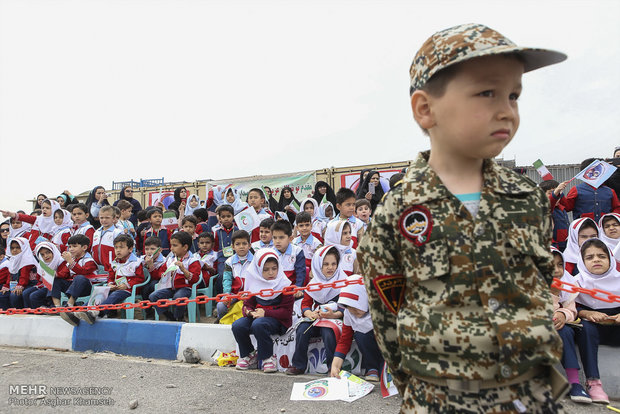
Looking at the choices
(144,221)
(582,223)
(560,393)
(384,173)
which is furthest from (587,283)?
(384,173)

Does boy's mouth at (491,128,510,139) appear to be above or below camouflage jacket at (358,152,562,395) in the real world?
above

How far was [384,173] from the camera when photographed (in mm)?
13797

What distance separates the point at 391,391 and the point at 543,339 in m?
2.78

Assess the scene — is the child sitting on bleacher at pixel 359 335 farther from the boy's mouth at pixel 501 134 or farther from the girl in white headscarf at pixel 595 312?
the boy's mouth at pixel 501 134

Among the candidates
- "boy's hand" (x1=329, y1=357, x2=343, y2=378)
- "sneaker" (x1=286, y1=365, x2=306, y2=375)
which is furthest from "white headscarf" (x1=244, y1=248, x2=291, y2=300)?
"boy's hand" (x1=329, y1=357, x2=343, y2=378)

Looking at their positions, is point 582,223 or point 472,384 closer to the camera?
point 472,384

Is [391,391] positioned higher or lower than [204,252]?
lower

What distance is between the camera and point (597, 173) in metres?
6.10

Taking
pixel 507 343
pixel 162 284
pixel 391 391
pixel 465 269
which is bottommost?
pixel 391 391

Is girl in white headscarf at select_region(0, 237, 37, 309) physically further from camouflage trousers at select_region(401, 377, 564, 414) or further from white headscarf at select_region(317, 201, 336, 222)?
camouflage trousers at select_region(401, 377, 564, 414)

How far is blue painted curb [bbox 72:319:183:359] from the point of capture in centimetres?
541

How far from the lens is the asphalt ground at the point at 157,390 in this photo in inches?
144

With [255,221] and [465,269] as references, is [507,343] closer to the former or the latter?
[465,269]

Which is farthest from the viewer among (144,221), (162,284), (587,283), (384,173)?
(384,173)
